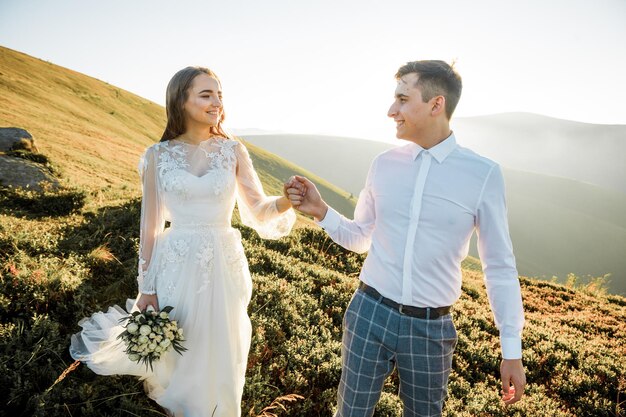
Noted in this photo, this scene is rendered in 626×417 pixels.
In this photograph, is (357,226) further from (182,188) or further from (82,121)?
(82,121)

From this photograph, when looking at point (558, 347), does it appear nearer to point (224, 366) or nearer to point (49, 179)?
point (224, 366)

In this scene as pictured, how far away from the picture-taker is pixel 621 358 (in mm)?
6895

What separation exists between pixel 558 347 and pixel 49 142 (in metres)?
20.7

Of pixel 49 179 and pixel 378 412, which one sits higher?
pixel 49 179

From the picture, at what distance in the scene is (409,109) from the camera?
2.81 m

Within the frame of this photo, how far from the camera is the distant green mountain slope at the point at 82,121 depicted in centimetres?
1446

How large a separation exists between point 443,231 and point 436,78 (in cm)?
121

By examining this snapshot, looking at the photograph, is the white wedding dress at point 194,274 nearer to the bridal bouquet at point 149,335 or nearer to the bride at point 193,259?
the bride at point 193,259

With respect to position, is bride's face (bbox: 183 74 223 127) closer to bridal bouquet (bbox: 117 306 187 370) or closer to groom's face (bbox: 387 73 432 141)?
groom's face (bbox: 387 73 432 141)

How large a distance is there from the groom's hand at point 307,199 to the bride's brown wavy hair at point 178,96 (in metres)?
1.42

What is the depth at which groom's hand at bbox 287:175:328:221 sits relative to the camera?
3.41m

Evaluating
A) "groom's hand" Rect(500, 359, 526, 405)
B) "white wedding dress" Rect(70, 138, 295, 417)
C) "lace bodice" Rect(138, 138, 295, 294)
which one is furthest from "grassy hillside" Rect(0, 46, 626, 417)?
"groom's hand" Rect(500, 359, 526, 405)

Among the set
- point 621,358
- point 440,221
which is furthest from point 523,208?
point 440,221

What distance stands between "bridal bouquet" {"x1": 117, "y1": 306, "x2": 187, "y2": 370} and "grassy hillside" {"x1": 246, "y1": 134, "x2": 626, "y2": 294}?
7272 cm
